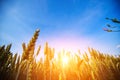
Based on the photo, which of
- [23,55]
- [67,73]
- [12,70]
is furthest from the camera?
[23,55]

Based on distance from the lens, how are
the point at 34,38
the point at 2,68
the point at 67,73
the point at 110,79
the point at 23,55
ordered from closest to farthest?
the point at 2,68 < the point at 110,79 < the point at 67,73 < the point at 23,55 < the point at 34,38

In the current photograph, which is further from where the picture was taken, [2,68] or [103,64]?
[103,64]

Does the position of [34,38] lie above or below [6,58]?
above

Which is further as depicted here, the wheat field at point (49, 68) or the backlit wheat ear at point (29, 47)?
the backlit wheat ear at point (29, 47)

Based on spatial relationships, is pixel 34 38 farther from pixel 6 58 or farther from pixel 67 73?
pixel 6 58

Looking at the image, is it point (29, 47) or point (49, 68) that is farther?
point (29, 47)

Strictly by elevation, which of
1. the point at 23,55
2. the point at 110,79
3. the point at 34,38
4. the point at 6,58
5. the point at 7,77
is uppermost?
the point at 34,38

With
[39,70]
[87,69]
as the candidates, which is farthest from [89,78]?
[39,70]

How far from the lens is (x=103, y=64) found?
14.7ft

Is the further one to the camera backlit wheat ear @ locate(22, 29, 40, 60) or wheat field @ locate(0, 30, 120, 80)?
backlit wheat ear @ locate(22, 29, 40, 60)

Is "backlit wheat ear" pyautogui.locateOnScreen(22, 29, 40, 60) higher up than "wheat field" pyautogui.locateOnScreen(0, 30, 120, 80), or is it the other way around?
"backlit wheat ear" pyautogui.locateOnScreen(22, 29, 40, 60)

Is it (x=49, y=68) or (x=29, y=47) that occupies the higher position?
(x=29, y=47)

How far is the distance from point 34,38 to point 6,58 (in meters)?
3.82

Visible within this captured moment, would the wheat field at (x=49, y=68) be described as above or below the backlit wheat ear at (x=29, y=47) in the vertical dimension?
below
